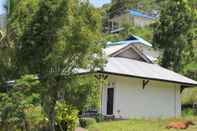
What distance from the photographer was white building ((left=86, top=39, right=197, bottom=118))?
31.5 m

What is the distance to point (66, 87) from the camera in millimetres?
18719

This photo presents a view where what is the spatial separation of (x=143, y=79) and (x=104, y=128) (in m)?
9.52

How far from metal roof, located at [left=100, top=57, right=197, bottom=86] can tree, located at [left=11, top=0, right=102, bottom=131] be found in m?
10.8

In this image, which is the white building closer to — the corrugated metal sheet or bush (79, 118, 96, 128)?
bush (79, 118, 96, 128)

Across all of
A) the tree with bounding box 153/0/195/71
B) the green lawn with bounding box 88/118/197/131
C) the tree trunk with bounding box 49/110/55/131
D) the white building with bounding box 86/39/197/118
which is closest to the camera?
the tree trunk with bounding box 49/110/55/131

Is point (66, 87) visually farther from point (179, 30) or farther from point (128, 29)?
point (128, 29)

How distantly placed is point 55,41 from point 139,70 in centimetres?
1551

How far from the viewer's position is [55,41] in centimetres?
1814

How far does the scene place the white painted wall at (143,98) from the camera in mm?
31844

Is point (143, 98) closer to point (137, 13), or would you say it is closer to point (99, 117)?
point (99, 117)

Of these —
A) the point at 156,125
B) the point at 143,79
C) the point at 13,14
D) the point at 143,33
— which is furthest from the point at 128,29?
the point at 13,14

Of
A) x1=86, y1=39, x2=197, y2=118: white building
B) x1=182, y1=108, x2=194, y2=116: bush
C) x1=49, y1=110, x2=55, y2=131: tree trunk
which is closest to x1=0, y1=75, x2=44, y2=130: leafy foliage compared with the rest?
x1=49, y1=110, x2=55, y2=131: tree trunk

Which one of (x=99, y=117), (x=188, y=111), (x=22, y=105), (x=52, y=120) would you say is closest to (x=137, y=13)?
(x=188, y=111)

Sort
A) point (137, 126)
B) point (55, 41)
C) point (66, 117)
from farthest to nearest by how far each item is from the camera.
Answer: point (137, 126) → point (66, 117) → point (55, 41)
